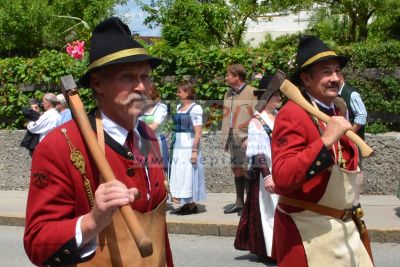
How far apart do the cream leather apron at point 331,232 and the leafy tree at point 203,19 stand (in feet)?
30.3

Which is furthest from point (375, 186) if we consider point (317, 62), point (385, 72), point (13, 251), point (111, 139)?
point (111, 139)

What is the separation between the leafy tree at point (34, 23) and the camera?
2241 cm

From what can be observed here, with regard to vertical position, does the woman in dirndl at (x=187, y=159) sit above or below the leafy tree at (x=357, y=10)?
below

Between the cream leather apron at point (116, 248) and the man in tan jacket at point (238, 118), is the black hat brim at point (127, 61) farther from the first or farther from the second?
the man in tan jacket at point (238, 118)

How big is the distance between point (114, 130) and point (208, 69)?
866 cm

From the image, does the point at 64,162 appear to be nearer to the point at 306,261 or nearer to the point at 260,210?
the point at 306,261

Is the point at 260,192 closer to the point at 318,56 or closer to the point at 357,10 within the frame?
the point at 318,56

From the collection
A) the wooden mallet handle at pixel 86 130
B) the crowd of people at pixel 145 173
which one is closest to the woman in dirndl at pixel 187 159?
the crowd of people at pixel 145 173

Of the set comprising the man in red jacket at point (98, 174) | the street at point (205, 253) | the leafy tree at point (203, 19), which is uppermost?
the leafy tree at point (203, 19)

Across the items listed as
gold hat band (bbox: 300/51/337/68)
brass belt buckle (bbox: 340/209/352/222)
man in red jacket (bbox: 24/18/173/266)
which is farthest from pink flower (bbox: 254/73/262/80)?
man in red jacket (bbox: 24/18/173/266)

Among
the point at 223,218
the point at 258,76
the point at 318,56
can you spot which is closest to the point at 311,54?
the point at 318,56

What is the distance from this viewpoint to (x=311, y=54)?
13.3 feet

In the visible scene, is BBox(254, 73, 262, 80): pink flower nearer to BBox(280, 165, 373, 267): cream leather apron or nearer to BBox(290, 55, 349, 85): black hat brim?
BBox(290, 55, 349, 85): black hat brim

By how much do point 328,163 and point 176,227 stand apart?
235 inches
